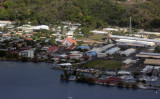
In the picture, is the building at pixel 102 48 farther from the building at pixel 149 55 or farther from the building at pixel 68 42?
the building at pixel 149 55

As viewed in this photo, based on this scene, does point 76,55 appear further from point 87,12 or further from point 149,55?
point 87,12

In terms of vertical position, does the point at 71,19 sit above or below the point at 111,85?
above

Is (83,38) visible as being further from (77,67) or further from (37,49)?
(77,67)

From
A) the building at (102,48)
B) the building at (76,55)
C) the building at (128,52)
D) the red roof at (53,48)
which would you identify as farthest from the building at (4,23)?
the building at (128,52)

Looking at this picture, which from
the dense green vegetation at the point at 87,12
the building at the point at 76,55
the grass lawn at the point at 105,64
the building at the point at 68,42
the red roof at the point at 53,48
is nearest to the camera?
the grass lawn at the point at 105,64

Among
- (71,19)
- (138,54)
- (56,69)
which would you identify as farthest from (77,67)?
(71,19)

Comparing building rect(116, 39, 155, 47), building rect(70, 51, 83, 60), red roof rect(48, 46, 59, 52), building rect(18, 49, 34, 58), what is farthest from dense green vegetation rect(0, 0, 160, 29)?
building rect(18, 49, 34, 58)

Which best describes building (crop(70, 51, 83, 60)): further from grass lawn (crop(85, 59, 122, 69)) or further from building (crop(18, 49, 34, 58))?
building (crop(18, 49, 34, 58))
